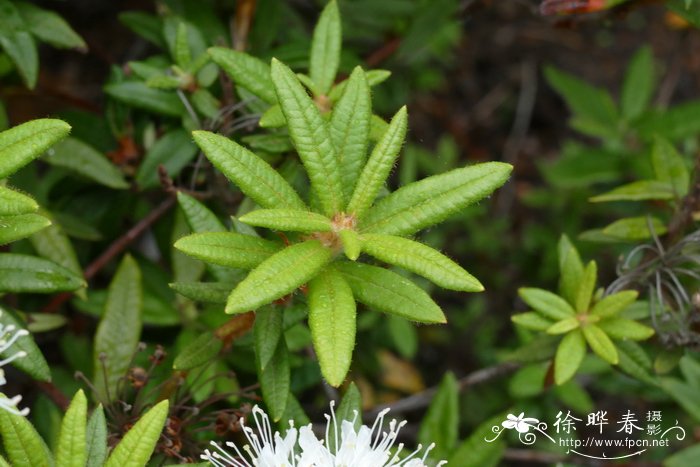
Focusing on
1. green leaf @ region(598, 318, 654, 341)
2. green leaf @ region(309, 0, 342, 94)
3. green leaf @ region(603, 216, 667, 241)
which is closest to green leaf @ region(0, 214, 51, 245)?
green leaf @ region(309, 0, 342, 94)

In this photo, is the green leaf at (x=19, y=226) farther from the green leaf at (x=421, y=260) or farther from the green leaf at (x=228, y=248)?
the green leaf at (x=421, y=260)

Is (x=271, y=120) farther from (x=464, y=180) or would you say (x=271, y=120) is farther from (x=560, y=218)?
(x=560, y=218)

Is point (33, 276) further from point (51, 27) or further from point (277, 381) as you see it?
point (51, 27)

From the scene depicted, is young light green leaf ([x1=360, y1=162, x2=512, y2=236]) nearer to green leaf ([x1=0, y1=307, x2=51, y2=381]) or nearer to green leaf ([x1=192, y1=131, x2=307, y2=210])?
green leaf ([x1=192, y1=131, x2=307, y2=210])

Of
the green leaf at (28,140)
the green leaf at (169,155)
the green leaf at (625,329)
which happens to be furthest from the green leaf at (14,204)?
the green leaf at (625,329)

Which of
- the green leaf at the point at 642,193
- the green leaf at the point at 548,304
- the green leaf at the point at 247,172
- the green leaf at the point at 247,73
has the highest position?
the green leaf at the point at 247,73

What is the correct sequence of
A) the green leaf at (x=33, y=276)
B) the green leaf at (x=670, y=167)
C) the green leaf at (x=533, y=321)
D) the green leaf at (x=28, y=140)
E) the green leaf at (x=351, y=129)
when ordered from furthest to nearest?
Result: the green leaf at (x=670, y=167) → the green leaf at (x=533, y=321) → the green leaf at (x=33, y=276) → the green leaf at (x=351, y=129) → the green leaf at (x=28, y=140)
